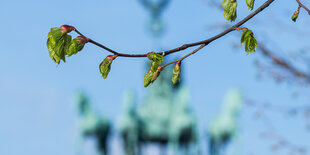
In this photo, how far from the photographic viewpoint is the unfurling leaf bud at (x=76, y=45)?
310 cm

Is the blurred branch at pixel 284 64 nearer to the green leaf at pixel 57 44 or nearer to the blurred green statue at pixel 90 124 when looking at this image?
the green leaf at pixel 57 44

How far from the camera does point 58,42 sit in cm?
312

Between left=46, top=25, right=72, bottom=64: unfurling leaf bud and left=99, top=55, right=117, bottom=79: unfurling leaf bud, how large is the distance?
0.19m

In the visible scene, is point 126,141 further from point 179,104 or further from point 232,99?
point 232,99

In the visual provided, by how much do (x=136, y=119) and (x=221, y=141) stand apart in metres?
2.65

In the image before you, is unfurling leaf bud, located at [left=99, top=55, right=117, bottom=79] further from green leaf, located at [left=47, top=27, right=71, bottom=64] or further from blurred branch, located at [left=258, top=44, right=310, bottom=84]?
blurred branch, located at [left=258, top=44, right=310, bottom=84]

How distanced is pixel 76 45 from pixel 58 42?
0.09m

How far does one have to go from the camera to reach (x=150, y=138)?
2055 centimetres

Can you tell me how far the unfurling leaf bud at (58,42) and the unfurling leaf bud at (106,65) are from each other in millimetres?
195

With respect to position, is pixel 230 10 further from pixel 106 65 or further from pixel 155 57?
pixel 106 65

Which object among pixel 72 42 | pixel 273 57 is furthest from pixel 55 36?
pixel 273 57

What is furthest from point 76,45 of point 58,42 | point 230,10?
point 230,10

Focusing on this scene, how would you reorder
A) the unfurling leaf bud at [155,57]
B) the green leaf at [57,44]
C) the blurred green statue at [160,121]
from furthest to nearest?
the blurred green statue at [160,121] → the unfurling leaf bud at [155,57] → the green leaf at [57,44]

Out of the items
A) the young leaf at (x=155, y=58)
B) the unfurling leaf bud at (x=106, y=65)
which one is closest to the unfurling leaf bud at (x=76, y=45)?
the unfurling leaf bud at (x=106, y=65)
